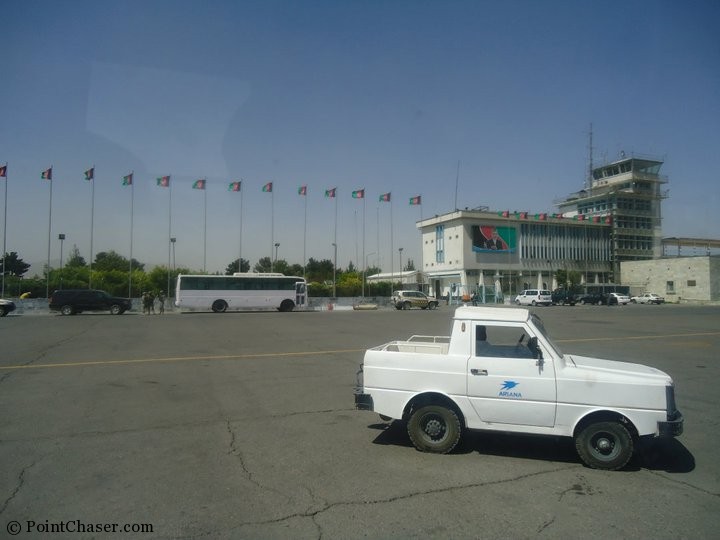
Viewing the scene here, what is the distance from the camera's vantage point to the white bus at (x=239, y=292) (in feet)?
132

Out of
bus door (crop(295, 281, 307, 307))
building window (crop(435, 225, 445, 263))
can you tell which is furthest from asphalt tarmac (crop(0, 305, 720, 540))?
building window (crop(435, 225, 445, 263))

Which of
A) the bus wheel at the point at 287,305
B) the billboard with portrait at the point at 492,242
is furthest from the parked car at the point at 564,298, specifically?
the bus wheel at the point at 287,305

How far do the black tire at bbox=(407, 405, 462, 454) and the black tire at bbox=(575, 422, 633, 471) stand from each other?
1390 millimetres

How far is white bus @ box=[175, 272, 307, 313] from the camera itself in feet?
132

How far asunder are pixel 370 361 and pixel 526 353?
6.28 feet

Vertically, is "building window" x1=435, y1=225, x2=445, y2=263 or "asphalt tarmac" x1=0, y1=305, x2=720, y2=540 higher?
"building window" x1=435, y1=225, x2=445, y2=263

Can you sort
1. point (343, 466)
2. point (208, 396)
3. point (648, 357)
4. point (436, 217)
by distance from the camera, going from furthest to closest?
point (436, 217) → point (648, 357) → point (208, 396) → point (343, 466)

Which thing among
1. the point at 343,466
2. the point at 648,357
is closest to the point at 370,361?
the point at 343,466

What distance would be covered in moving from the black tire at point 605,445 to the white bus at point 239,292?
123 feet

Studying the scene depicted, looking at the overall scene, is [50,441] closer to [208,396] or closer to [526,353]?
[208,396]

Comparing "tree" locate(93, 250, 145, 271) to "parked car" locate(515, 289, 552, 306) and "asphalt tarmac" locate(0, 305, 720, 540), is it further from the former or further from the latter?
"asphalt tarmac" locate(0, 305, 720, 540)

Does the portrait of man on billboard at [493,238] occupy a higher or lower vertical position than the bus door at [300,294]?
higher

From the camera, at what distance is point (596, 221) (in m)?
90.1

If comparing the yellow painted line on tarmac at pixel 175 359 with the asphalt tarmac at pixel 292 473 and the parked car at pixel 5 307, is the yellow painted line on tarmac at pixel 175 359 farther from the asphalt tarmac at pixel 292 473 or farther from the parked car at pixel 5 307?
the parked car at pixel 5 307
